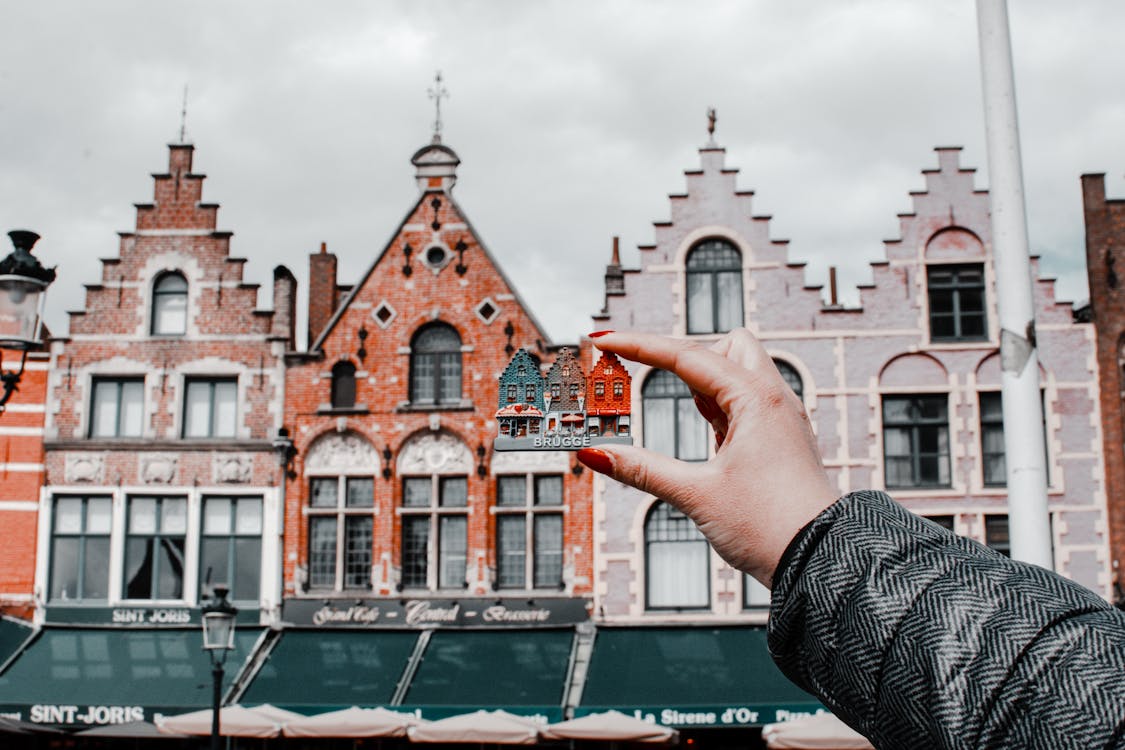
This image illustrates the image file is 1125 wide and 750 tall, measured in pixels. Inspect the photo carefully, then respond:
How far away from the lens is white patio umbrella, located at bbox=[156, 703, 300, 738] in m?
18.3

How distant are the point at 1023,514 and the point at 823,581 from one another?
682cm

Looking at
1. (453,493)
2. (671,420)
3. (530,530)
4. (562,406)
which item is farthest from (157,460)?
(562,406)

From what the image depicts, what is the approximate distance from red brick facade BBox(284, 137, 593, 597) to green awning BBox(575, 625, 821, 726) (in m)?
1.45

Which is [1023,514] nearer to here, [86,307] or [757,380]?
[757,380]

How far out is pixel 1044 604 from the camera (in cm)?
121

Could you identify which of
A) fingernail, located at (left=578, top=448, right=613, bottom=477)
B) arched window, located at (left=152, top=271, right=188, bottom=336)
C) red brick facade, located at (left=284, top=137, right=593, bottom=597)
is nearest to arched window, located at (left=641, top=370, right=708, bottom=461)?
red brick facade, located at (left=284, top=137, right=593, bottom=597)

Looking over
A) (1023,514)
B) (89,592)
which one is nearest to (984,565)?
(1023,514)

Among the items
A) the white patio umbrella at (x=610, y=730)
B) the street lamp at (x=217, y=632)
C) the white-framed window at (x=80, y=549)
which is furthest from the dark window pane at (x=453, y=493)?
the street lamp at (x=217, y=632)

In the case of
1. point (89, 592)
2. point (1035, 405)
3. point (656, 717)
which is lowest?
→ point (656, 717)

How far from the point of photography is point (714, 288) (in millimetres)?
22047

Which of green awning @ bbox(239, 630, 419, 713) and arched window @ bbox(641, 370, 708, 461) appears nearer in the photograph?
green awning @ bbox(239, 630, 419, 713)

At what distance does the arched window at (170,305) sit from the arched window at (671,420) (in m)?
8.28

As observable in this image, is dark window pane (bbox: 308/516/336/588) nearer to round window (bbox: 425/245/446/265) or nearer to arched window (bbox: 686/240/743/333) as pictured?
round window (bbox: 425/245/446/265)

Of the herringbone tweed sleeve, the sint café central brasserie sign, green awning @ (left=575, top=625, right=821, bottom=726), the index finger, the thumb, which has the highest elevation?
the index finger
